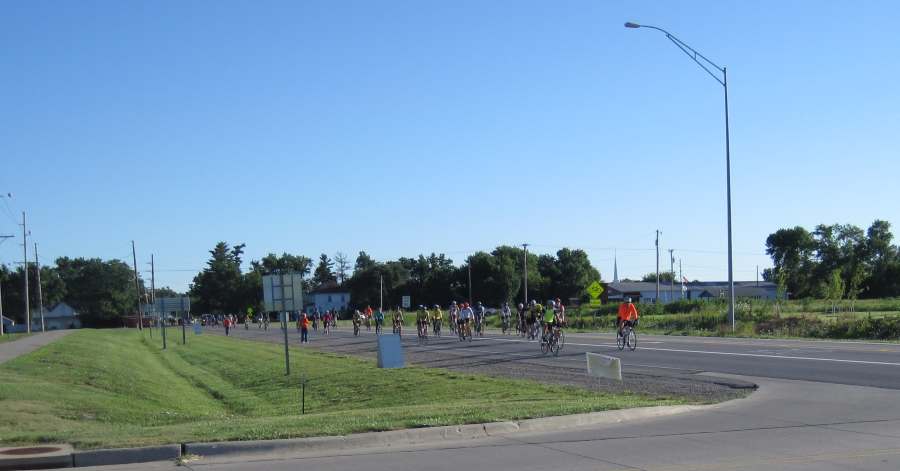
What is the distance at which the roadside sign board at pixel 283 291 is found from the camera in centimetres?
2464

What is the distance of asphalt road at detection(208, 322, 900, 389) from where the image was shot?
65.9 feet

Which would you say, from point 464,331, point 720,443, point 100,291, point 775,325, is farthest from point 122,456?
point 100,291

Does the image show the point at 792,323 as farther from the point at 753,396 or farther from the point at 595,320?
the point at 753,396

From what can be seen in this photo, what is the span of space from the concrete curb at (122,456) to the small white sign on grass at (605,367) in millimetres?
8505

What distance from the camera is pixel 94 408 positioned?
61.4 ft

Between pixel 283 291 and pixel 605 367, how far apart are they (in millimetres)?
11173

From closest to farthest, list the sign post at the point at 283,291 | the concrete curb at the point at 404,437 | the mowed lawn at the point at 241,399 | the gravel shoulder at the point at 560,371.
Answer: the concrete curb at the point at 404,437, the mowed lawn at the point at 241,399, the gravel shoulder at the point at 560,371, the sign post at the point at 283,291

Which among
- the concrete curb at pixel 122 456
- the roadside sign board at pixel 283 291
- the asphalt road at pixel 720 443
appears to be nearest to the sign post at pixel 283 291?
the roadside sign board at pixel 283 291

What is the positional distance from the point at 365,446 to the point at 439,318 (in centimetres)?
3643

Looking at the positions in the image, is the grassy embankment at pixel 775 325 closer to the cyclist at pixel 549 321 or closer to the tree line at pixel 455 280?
the cyclist at pixel 549 321

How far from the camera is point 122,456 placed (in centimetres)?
991

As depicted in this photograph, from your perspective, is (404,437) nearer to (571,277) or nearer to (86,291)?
(571,277)

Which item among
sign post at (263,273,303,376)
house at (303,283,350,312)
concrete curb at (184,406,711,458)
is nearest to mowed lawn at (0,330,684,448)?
concrete curb at (184,406,711,458)

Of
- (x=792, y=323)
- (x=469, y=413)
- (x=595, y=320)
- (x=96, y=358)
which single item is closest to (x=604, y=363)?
(x=469, y=413)
